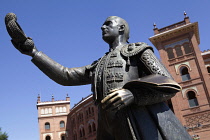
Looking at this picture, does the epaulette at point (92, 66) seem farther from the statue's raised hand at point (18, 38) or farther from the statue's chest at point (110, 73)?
the statue's raised hand at point (18, 38)

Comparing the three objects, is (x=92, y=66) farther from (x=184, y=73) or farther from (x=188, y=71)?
(x=184, y=73)

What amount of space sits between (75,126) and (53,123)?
5396mm

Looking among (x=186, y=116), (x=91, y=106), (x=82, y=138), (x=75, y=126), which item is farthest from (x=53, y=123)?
(x=186, y=116)

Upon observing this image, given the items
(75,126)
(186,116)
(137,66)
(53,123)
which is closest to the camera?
(137,66)

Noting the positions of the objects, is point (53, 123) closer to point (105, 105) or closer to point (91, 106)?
point (91, 106)

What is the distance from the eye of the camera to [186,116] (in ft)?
72.5

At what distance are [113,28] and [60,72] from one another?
0.67 m

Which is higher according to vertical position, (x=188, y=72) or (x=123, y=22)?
(x=188, y=72)

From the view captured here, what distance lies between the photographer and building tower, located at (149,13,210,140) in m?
21.5

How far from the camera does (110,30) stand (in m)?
2.31

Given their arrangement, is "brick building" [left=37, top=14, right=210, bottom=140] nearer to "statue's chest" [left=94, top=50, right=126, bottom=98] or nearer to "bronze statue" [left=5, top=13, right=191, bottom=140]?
"bronze statue" [left=5, top=13, right=191, bottom=140]

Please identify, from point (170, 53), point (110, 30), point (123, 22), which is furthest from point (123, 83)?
point (170, 53)

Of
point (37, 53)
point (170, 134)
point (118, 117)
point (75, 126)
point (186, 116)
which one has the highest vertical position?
point (75, 126)

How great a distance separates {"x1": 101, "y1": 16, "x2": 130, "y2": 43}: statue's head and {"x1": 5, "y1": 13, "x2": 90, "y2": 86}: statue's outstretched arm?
1.30 feet
